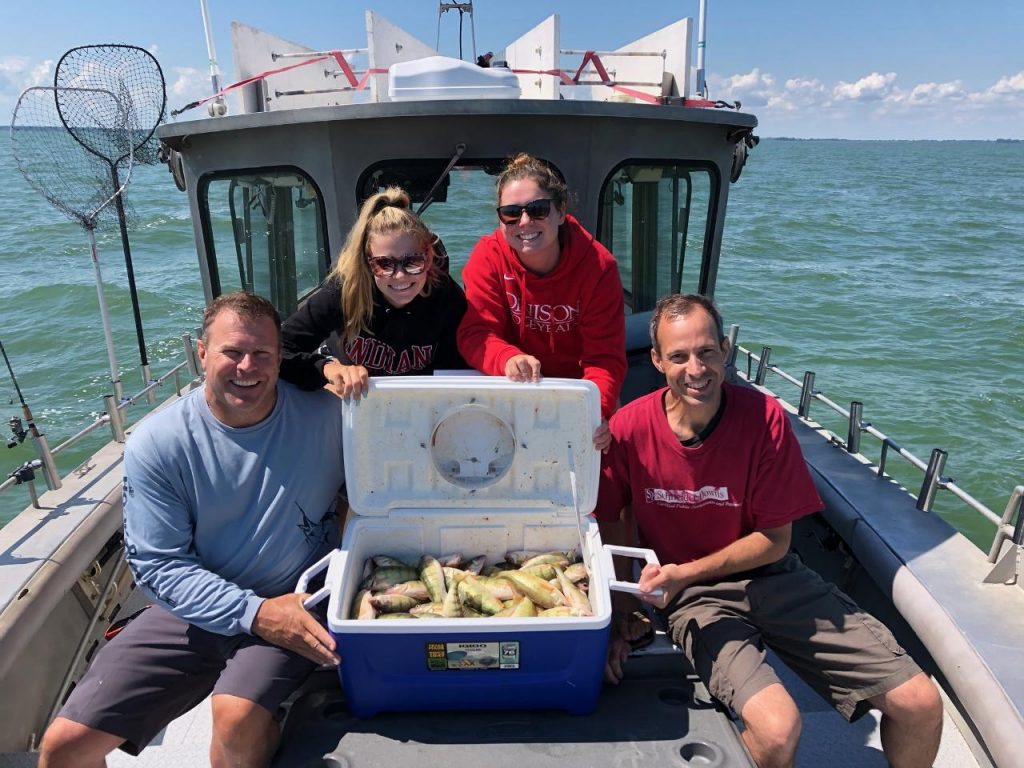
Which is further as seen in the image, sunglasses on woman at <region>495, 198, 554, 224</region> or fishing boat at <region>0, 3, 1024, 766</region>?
sunglasses on woman at <region>495, 198, 554, 224</region>

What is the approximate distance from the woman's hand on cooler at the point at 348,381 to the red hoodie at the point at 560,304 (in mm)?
525

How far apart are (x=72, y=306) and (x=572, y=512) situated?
1381 centimetres

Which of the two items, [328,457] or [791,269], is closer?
[328,457]

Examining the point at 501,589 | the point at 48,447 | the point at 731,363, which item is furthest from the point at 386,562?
the point at 731,363

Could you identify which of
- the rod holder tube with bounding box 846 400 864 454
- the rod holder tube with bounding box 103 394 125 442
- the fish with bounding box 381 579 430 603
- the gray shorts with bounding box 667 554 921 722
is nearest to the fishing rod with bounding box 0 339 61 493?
the rod holder tube with bounding box 103 394 125 442

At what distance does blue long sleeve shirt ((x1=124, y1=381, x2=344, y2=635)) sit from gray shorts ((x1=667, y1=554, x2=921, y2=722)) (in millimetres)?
1324

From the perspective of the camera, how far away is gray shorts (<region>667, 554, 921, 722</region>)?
91.4 inches

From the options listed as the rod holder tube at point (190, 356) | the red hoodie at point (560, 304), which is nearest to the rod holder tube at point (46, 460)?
the rod holder tube at point (190, 356)

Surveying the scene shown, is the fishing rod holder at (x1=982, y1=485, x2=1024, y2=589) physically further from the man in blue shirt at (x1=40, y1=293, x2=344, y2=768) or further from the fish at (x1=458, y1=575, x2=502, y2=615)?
the man in blue shirt at (x1=40, y1=293, x2=344, y2=768)

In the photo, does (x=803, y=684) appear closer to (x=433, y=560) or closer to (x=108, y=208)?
(x=433, y=560)

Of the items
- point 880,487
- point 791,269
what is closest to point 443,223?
point 880,487

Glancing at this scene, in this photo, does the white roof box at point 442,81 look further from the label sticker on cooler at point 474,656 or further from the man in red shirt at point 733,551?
the label sticker on cooler at point 474,656

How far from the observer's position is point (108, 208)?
5.16 metres

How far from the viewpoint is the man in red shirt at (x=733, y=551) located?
2326 millimetres
